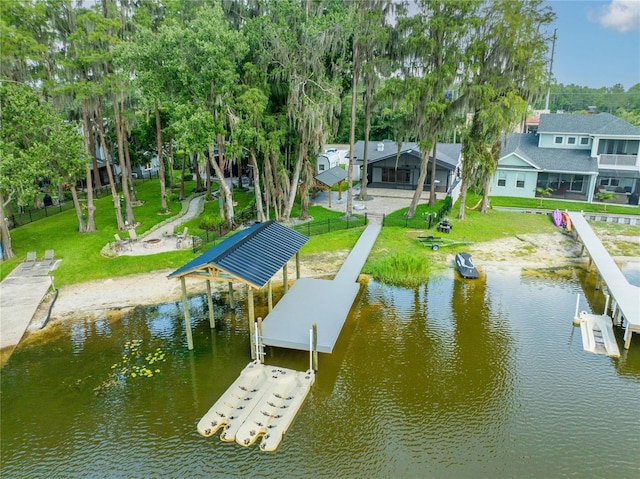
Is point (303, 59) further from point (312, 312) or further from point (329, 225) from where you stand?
point (312, 312)

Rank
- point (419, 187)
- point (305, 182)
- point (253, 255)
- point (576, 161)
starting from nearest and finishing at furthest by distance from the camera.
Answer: point (253, 255) → point (419, 187) → point (305, 182) → point (576, 161)

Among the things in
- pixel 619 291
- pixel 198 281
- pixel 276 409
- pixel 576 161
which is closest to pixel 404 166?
pixel 576 161

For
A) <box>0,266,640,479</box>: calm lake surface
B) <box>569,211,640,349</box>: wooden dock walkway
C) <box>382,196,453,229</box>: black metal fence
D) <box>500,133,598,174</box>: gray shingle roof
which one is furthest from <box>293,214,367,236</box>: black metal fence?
<box>500,133,598,174</box>: gray shingle roof

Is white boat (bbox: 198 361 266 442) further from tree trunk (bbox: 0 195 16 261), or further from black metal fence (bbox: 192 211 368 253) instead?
tree trunk (bbox: 0 195 16 261)

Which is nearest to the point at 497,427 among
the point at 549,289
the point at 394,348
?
the point at 394,348

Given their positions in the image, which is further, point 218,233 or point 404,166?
point 404,166

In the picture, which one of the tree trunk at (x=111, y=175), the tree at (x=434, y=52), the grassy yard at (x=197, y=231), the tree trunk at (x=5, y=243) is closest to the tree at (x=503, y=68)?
the tree at (x=434, y=52)

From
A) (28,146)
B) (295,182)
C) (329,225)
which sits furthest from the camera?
(329,225)
